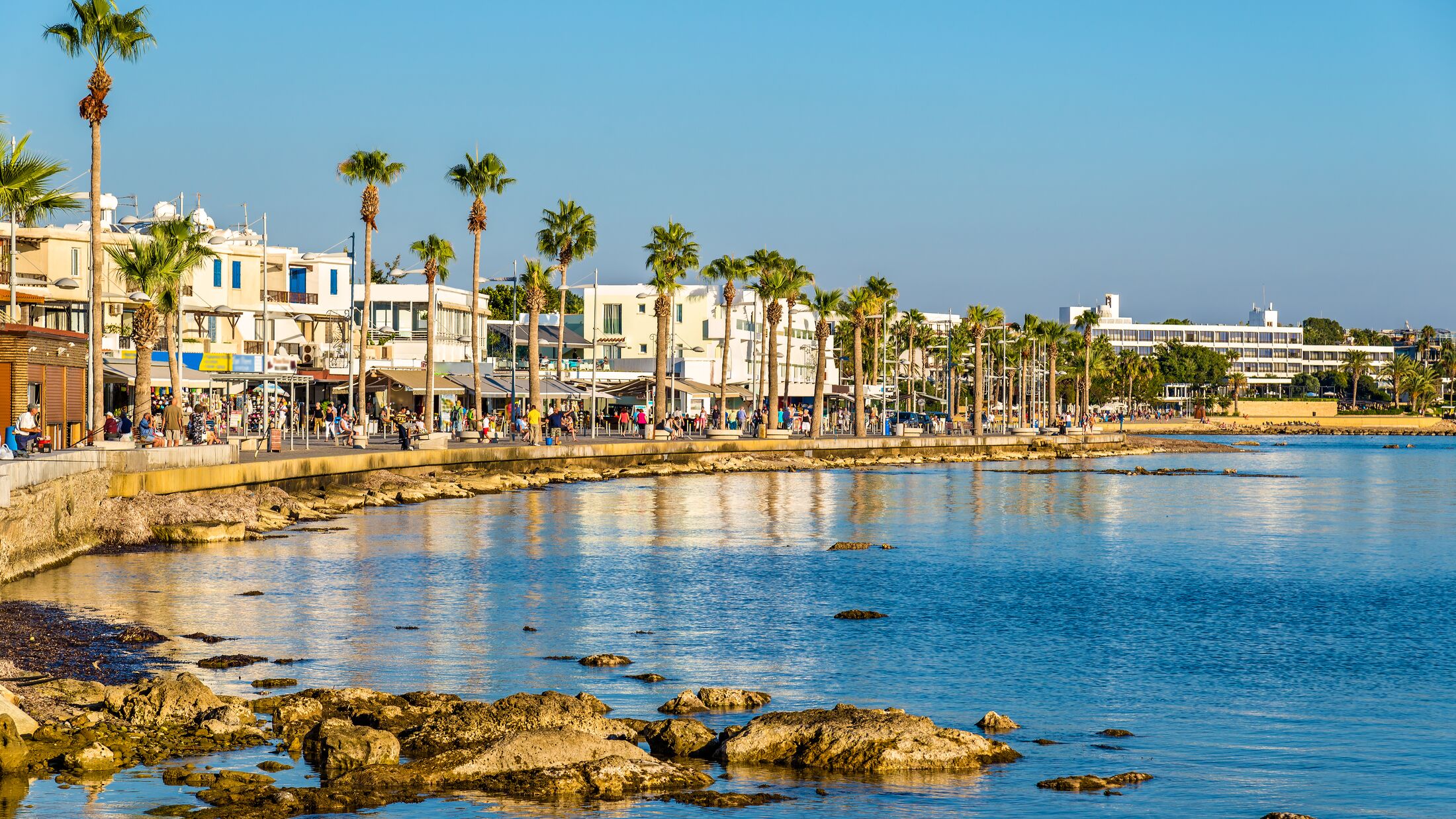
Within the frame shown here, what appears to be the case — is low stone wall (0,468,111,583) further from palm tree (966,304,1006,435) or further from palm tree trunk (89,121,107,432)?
palm tree (966,304,1006,435)

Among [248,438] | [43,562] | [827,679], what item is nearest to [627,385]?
[248,438]

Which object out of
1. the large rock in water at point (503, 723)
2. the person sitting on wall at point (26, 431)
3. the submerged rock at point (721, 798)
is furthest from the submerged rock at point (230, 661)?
the person sitting on wall at point (26, 431)

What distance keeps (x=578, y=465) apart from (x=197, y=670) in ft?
149

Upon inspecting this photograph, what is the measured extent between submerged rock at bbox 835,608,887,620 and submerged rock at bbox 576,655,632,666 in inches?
240

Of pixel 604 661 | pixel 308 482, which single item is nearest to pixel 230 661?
pixel 604 661

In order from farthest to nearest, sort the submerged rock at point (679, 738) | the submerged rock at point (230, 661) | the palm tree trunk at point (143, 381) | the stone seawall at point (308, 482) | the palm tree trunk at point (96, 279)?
the palm tree trunk at point (143, 381) → the palm tree trunk at point (96, 279) → the stone seawall at point (308, 482) → the submerged rock at point (230, 661) → the submerged rock at point (679, 738)

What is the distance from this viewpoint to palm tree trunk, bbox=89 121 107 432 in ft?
121

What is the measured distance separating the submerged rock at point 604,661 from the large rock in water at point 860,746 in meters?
5.38

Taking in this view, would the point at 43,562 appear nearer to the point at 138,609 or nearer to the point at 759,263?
→ the point at 138,609

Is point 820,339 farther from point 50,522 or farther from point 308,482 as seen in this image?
point 50,522

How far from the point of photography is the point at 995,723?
55.0 feet

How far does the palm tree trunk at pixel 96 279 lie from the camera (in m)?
36.8

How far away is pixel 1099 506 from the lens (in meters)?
57.8

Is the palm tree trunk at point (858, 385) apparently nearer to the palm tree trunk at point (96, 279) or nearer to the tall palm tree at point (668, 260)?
the tall palm tree at point (668, 260)
